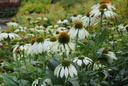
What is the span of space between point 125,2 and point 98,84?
395 cm

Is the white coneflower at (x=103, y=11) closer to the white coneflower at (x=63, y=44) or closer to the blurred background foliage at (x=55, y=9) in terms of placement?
the white coneflower at (x=63, y=44)

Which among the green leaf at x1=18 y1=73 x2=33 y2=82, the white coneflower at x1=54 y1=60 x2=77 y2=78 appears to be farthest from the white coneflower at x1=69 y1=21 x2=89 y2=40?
the green leaf at x1=18 y1=73 x2=33 y2=82

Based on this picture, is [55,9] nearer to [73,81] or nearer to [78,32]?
[78,32]

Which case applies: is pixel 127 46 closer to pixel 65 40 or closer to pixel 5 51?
pixel 65 40

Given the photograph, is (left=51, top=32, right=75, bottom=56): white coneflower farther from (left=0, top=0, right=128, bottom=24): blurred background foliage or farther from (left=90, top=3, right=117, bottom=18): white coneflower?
(left=0, top=0, right=128, bottom=24): blurred background foliage

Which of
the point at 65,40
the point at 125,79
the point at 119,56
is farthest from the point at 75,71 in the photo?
the point at 119,56

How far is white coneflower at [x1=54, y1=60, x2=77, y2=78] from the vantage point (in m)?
1.92

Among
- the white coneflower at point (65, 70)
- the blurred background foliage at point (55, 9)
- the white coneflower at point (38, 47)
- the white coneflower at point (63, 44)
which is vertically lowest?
the blurred background foliage at point (55, 9)

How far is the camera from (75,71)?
1.94 m

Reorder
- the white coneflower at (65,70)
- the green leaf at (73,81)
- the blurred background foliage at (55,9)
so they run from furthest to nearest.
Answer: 1. the blurred background foliage at (55,9)
2. the green leaf at (73,81)
3. the white coneflower at (65,70)

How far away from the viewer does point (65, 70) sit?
6.36 feet

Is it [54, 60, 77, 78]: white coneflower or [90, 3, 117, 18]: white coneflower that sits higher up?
[90, 3, 117, 18]: white coneflower

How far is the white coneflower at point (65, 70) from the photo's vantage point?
1921 millimetres

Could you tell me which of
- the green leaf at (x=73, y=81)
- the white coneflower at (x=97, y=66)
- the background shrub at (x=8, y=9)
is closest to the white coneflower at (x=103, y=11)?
the white coneflower at (x=97, y=66)
